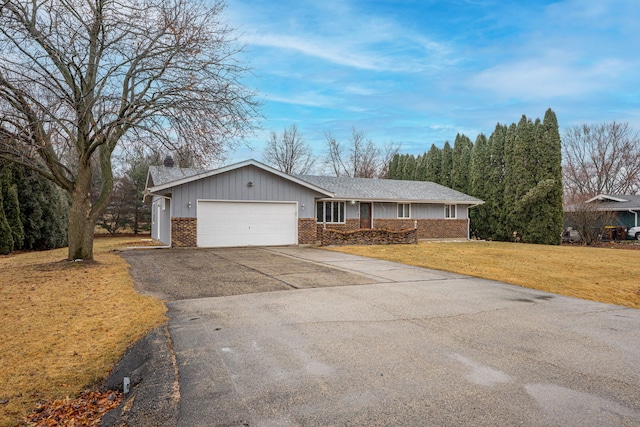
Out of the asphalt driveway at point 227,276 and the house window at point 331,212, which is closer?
the asphalt driveway at point 227,276

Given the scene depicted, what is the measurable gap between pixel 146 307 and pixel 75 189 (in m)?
7.13

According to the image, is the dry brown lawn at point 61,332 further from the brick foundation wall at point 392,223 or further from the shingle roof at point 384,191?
the brick foundation wall at point 392,223

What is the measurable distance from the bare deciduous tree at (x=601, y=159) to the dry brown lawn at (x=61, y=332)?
136 feet

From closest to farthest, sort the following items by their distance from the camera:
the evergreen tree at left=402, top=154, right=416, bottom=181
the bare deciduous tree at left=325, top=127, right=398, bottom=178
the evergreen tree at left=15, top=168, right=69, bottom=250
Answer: the evergreen tree at left=15, top=168, right=69, bottom=250, the evergreen tree at left=402, top=154, right=416, bottom=181, the bare deciduous tree at left=325, top=127, right=398, bottom=178

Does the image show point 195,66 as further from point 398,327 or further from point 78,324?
point 398,327

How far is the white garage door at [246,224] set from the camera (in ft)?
55.5

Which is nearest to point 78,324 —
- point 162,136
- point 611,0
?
point 162,136

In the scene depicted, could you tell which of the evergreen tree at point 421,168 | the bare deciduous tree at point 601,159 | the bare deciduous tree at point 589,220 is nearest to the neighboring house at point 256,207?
the bare deciduous tree at point 589,220

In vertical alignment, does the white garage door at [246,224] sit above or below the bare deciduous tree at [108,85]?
below

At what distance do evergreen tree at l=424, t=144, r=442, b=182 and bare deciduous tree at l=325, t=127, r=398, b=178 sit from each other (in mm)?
10006

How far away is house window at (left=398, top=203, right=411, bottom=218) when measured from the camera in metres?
23.9

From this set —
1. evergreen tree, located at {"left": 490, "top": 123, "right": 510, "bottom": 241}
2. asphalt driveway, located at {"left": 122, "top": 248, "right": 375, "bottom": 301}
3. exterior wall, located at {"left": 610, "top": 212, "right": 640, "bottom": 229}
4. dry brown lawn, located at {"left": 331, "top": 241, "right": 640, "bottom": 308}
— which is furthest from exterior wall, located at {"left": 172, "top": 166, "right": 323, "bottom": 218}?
exterior wall, located at {"left": 610, "top": 212, "right": 640, "bottom": 229}

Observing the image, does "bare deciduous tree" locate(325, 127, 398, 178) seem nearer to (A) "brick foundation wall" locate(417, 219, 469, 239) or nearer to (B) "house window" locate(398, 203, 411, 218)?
(A) "brick foundation wall" locate(417, 219, 469, 239)

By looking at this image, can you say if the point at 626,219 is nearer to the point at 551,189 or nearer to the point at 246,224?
the point at 551,189
